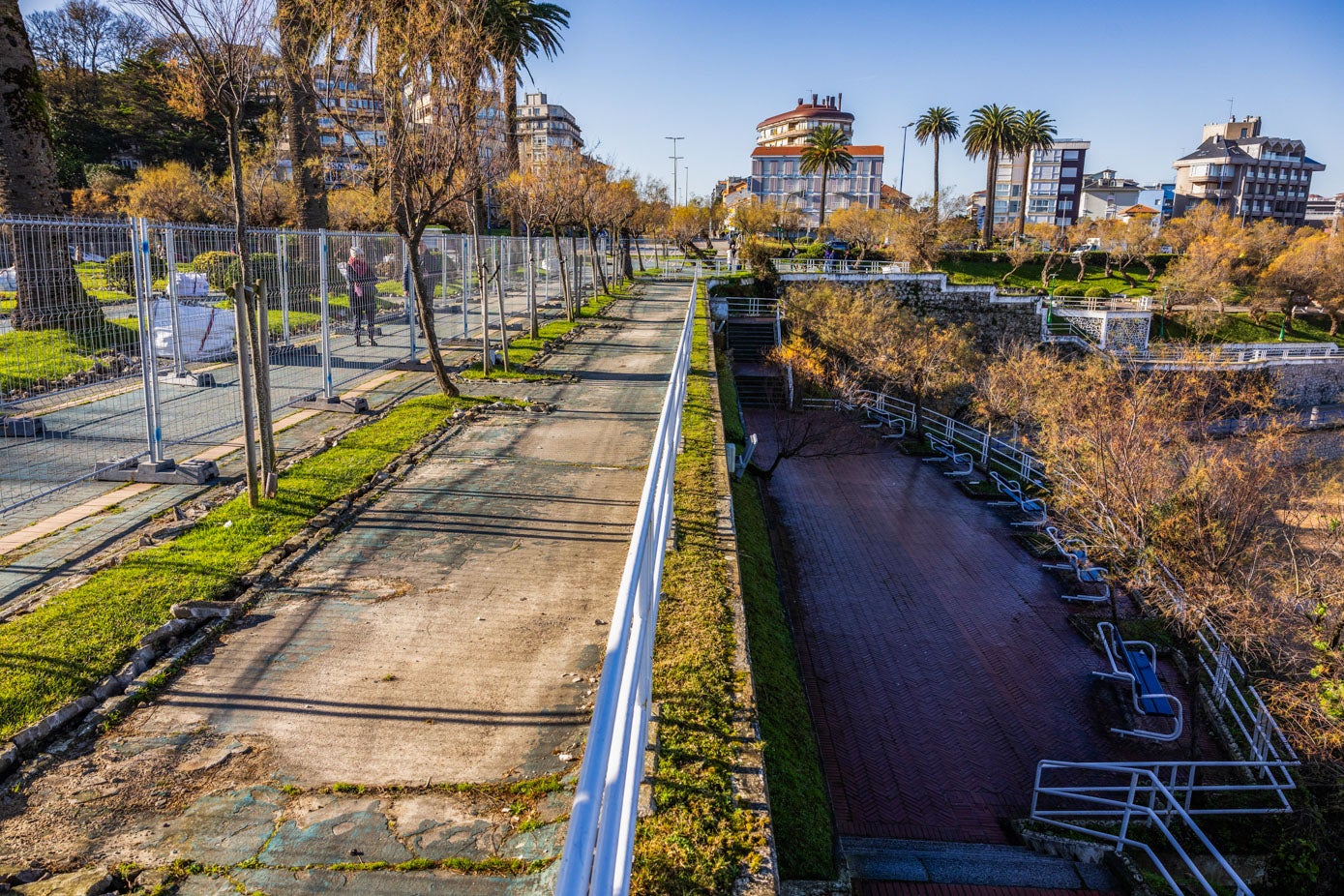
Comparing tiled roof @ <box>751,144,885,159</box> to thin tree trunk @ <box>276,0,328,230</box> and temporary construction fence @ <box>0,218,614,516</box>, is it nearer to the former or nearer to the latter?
thin tree trunk @ <box>276,0,328,230</box>

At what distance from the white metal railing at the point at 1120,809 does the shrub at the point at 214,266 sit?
39.1ft

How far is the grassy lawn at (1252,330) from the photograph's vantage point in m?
59.6

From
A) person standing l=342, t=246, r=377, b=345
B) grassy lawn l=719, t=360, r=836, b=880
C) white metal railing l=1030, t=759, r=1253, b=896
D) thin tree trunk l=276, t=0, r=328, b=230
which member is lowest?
white metal railing l=1030, t=759, r=1253, b=896

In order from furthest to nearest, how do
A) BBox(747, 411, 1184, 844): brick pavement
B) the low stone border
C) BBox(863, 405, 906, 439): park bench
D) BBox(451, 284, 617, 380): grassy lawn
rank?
BBox(863, 405, 906, 439): park bench, BBox(451, 284, 617, 380): grassy lawn, BBox(747, 411, 1184, 844): brick pavement, the low stone border

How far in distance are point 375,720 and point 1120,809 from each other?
9376 millimetres

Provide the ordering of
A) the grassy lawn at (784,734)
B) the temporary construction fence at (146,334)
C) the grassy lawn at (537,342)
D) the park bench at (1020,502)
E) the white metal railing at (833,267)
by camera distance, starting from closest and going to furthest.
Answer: the grassy lawn at (784,734)
the temporary construction fence at (146,334)
the grassy lawn at (537,342)
the park bench at (1020,502)
the white metal railing at (833,267)

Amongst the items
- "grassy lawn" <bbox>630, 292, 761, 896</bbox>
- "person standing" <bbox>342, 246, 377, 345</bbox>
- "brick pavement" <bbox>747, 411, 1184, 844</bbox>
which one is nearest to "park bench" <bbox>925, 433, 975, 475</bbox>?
"brick pavement" <bbox>747, 411, 1184, 844</bbox>

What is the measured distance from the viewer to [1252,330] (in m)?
62.8

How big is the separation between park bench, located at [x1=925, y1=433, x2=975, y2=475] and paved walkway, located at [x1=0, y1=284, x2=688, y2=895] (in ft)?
Answer: 59.5

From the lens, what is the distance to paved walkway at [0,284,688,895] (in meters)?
3.88

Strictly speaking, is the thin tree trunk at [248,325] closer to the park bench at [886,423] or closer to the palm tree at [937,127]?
the park bench at [886,423]

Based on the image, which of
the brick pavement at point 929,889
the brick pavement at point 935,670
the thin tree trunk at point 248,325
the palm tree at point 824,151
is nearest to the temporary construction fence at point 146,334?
the thin tree trunk at point 248,325

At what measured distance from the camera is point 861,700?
12.4 m

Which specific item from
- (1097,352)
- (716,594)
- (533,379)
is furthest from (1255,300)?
(716,594)
